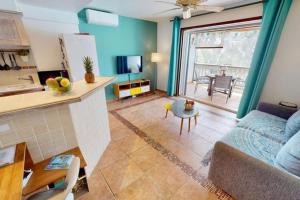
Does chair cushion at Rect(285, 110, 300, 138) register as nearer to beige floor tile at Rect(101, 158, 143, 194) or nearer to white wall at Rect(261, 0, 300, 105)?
white wall at Rect(261, 0, 300, 105)

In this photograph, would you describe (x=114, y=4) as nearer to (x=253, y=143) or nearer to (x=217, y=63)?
(x=253, y=143)

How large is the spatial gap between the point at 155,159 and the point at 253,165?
117 centimetres

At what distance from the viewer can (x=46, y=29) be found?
2771 millimetres

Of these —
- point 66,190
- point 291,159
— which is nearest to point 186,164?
point 291,159

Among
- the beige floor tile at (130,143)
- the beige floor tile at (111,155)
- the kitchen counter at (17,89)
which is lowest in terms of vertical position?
the beige floor tile at (111,155)

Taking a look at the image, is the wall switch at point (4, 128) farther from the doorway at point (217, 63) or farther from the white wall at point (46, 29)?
the doorway at point (217, 63)

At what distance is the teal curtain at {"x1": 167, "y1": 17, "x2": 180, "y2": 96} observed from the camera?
393cm

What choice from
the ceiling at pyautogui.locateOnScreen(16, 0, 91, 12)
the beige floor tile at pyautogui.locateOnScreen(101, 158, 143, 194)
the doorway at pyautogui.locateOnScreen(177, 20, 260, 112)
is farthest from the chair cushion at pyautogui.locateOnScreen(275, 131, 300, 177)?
the ceiling at pyautogui.locateOnScreen(16, 0, 91, 12)

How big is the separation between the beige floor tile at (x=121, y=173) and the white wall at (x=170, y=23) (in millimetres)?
3526

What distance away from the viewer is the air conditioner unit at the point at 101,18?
3.08 meters

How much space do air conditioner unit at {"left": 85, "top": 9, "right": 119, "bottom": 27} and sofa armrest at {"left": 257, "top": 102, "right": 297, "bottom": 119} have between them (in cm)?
383

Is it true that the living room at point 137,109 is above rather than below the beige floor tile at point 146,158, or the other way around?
above

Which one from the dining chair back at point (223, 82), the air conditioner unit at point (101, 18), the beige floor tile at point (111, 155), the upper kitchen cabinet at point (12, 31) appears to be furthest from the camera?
the dining chair back at point (223, 82)

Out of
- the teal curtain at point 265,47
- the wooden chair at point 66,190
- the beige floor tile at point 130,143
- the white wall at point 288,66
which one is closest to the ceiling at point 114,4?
the teal curtain at point 265,47
